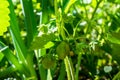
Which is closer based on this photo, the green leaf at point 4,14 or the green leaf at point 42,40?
the green leaf at point 4,14

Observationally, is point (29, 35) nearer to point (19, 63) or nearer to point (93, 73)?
point (19, 63)

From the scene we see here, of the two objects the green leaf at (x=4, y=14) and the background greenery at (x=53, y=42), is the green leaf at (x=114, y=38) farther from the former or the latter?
the green leaf at (x=4, y=14)

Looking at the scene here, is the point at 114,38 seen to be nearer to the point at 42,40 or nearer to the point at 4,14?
the point at 42,40

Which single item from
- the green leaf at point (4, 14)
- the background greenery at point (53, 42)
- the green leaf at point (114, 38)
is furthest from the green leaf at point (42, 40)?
the green leaf at point (4, 14)

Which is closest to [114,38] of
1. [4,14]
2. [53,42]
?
[53,42]

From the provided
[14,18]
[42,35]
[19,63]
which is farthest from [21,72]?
[42,35]

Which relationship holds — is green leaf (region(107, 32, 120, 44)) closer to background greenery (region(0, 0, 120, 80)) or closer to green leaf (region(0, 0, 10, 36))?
background greenery (region(0, 0, 120, 80))

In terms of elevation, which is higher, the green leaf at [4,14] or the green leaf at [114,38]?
the green leaf at [4,14]

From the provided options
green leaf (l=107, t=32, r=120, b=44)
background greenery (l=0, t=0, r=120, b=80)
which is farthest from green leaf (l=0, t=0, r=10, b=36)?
green leaf (l=107, t=32, r=120, b=44)
